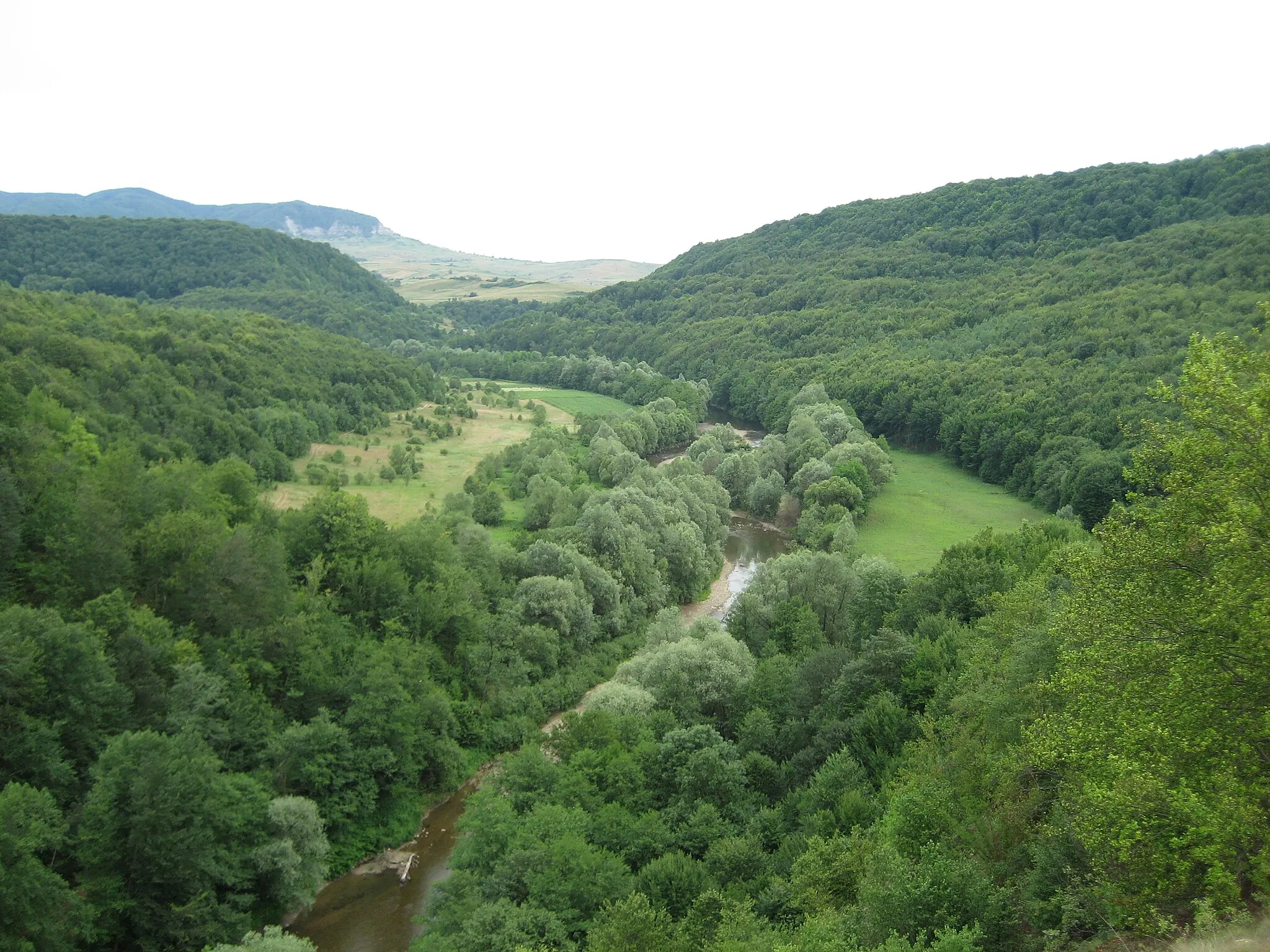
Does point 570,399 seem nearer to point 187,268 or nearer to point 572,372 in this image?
point 572,372

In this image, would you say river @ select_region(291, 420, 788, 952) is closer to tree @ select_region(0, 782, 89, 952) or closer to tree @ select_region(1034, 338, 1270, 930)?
tree @ select_region(0, 782, 89, 952)

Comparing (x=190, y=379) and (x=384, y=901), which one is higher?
(x=190, y=379)

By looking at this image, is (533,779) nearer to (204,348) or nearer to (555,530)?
(555,530)

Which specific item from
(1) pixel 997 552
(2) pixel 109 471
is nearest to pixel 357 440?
(2) pixel 109 471

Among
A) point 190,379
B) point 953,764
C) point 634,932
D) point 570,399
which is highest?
point 190,379

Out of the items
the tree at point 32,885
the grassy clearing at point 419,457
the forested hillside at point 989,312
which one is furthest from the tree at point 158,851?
the forested hillside at point 989,312

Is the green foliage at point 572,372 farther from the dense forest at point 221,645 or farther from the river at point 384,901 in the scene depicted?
the river at point 384,901

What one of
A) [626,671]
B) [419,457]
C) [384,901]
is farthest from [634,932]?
[419,457]

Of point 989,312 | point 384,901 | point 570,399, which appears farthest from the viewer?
point 570,399
